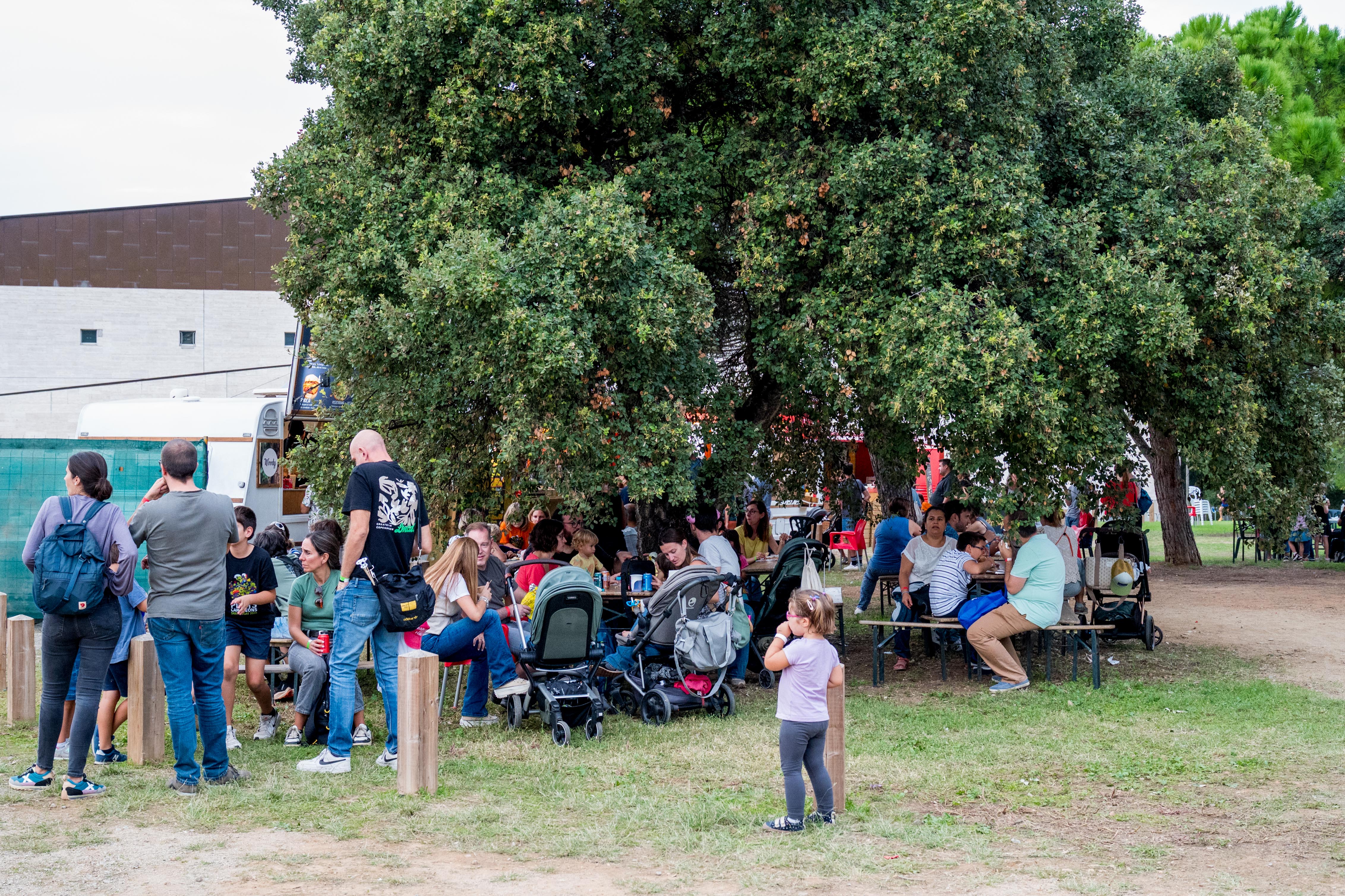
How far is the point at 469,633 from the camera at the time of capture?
793 cm

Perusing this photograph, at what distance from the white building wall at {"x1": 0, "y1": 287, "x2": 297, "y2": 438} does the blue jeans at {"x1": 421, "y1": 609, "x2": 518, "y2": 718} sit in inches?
1088

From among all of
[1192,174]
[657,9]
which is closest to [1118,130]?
[1192,174]

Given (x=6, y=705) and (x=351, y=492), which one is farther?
(x=6, y=705)

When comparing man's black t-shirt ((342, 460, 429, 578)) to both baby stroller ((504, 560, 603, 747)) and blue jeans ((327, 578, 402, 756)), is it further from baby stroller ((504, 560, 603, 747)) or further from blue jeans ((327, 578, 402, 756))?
baby stroller ((504, 560, 603, 747))

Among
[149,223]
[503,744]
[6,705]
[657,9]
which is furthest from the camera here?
[149,223]

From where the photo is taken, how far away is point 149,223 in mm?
34812

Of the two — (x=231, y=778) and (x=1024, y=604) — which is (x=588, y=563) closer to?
(x=1024, y=604)

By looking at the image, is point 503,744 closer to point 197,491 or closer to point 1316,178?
point 197,491

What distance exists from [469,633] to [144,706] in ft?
6.70

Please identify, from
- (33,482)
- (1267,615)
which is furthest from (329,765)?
(1267,615)

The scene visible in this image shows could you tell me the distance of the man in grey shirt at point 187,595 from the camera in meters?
6.00

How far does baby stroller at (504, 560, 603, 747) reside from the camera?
7.80 metres

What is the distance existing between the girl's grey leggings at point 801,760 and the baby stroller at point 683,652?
279 centimetres

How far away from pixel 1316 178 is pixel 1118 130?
1521cm
